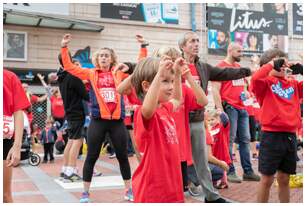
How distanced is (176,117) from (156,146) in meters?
0.98

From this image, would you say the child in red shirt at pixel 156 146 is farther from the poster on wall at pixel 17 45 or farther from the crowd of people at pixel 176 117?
the poster on wall at pixel 17 45

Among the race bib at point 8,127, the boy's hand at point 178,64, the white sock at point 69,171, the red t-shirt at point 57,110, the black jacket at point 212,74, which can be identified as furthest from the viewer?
the red t-shirt at point 57,110

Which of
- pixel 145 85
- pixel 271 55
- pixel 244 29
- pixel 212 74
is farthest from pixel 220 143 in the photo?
pixel 244 29

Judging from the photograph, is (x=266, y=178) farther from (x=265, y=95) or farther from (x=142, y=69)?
(x=142, y=69)

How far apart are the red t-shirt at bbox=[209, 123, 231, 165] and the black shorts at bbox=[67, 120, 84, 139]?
72.7 inches

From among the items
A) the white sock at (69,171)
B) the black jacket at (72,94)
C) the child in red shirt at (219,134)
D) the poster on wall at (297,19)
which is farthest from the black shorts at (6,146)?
the poster on wall at (297,19)

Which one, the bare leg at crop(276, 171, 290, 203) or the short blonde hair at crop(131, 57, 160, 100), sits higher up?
the short blonde hair at crop(131, 57, 160, 100)

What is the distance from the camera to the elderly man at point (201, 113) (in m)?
4.07

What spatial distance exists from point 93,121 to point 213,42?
16.7m

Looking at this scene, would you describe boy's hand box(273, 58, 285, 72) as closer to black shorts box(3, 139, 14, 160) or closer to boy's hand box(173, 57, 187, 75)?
boy's hand box(173, 57, 187, 75)

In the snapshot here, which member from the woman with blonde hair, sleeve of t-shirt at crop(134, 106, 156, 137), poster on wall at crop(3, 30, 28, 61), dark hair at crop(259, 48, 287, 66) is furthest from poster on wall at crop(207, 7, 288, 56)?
sleeve of t-shirt at crop(134, 106, 156, 137)

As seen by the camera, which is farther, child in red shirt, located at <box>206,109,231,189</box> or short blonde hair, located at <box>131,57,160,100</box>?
child in red shirt, located at <box>206,109,231,189</box>

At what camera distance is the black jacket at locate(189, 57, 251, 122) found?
426cm

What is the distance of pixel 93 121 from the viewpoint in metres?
4.79
